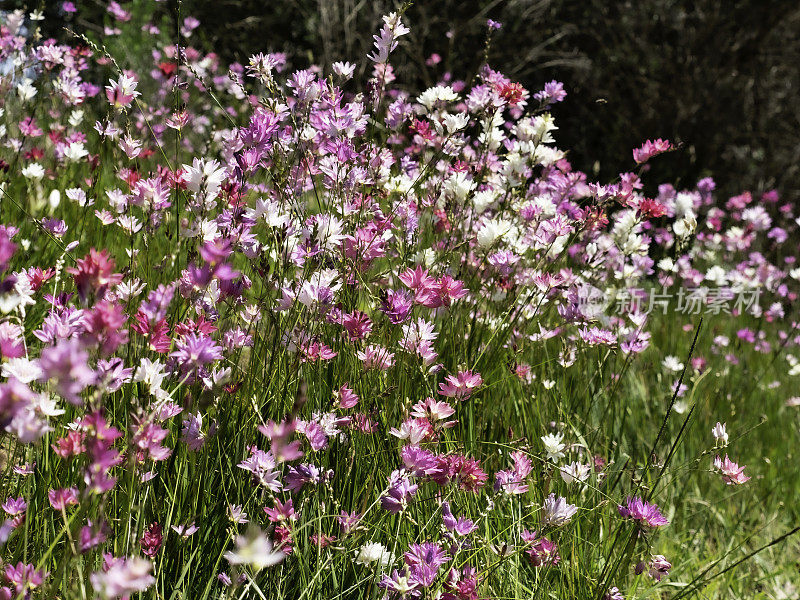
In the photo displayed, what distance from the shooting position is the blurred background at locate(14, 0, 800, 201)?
23.0 ft

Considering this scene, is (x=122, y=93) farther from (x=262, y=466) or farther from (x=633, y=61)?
(x=633, y=61)

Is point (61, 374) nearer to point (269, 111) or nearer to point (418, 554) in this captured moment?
point (418, 554)

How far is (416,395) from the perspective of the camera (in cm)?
173

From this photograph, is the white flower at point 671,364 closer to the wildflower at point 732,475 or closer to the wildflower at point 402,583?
the wildflower at point 732,475

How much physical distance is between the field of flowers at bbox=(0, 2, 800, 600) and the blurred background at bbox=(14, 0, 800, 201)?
15.7 feet

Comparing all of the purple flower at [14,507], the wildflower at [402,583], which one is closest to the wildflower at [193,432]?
the purple flower at [14,507]

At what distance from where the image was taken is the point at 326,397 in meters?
1.71

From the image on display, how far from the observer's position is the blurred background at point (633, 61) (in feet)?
23.0

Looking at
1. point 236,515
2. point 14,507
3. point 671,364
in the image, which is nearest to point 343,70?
point 236,515

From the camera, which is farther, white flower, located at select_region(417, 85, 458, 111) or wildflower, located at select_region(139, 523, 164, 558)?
white flower, located at select_region(417, 85, 458, 111)

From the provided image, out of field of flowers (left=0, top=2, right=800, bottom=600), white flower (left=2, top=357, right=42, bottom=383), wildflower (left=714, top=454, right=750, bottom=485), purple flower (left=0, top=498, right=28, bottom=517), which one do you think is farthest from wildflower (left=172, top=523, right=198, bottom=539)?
wildflower (left=714, top=454, right=750, bottom=485)

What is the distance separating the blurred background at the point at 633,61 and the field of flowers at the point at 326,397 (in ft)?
15.7

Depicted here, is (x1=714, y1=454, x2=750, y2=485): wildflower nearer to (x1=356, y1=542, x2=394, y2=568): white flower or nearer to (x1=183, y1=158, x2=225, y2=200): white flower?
(x1=356, y1=542, x2=394, y2=568): white flower

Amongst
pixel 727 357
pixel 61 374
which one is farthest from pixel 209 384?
pixel 727 357
